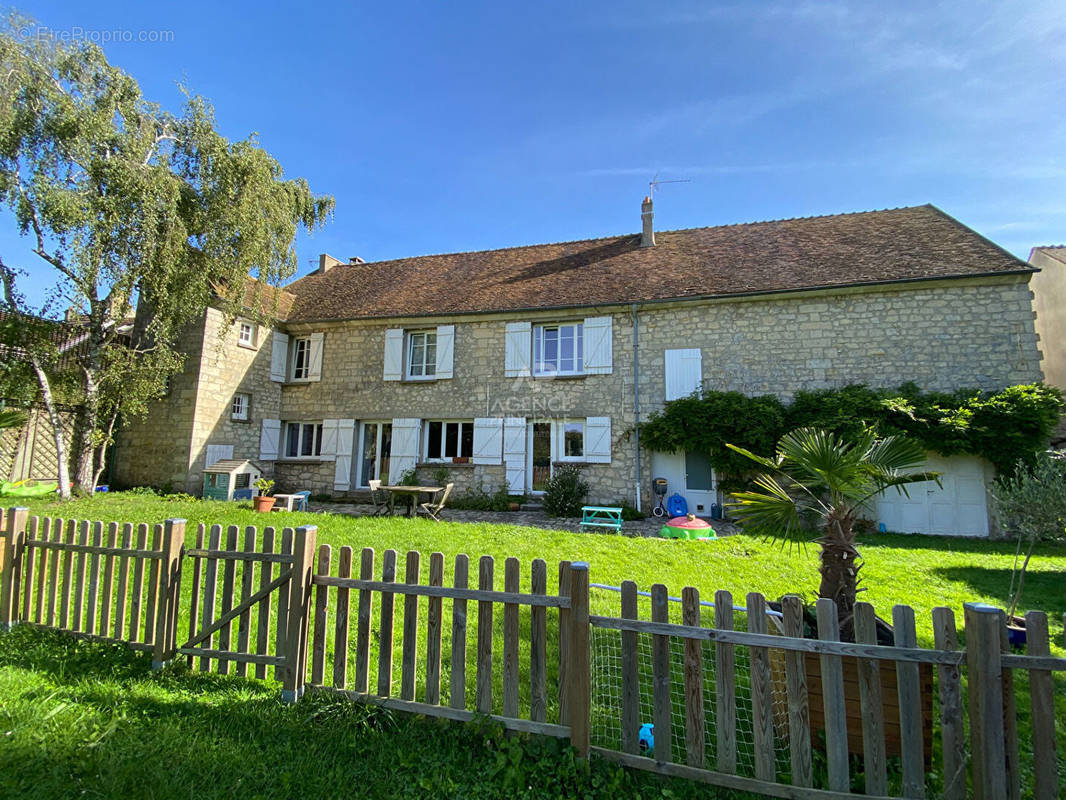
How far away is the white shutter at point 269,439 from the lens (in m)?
13.7

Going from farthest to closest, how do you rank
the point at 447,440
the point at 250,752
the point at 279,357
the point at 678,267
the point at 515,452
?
1. the point at 279,357
2. the point at 447,440
3. the point at 678,267
4. the point at 515,452
5. the point at 250,752

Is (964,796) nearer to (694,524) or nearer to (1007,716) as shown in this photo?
(1007,716)

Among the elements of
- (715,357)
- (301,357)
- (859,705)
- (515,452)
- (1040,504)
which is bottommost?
(859,705)

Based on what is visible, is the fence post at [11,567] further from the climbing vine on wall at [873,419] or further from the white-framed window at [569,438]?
the white-framed window at [569,438]

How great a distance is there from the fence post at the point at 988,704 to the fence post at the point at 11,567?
19.1 feet

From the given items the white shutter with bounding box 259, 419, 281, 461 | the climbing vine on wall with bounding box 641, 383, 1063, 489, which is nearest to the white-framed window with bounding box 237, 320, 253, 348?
the white shutter with bounding box 259, 419, 281, 461

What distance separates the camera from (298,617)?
285cm

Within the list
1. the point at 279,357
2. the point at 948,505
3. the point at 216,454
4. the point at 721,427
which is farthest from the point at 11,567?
the point at 948,505

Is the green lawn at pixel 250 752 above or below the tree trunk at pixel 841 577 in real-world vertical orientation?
below

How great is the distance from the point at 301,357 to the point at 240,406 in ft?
7.30

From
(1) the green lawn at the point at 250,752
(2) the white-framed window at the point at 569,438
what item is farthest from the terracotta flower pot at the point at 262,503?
(1) the green lawn at the point at 250,752

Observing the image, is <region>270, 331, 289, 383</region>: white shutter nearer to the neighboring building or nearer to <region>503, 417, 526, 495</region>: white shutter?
<region>503, 417, 526, 495</region>: white shutter

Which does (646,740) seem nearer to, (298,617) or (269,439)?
(298,617)

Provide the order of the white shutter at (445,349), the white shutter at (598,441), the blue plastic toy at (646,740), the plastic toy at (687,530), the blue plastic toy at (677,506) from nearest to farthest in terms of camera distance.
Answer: the blue plastic toy at (646,740) < the plastic toy at (687,530) < the blue plastic toy at (677,506) < the white shutter at (598,441) < the white shutter at (445,349)
